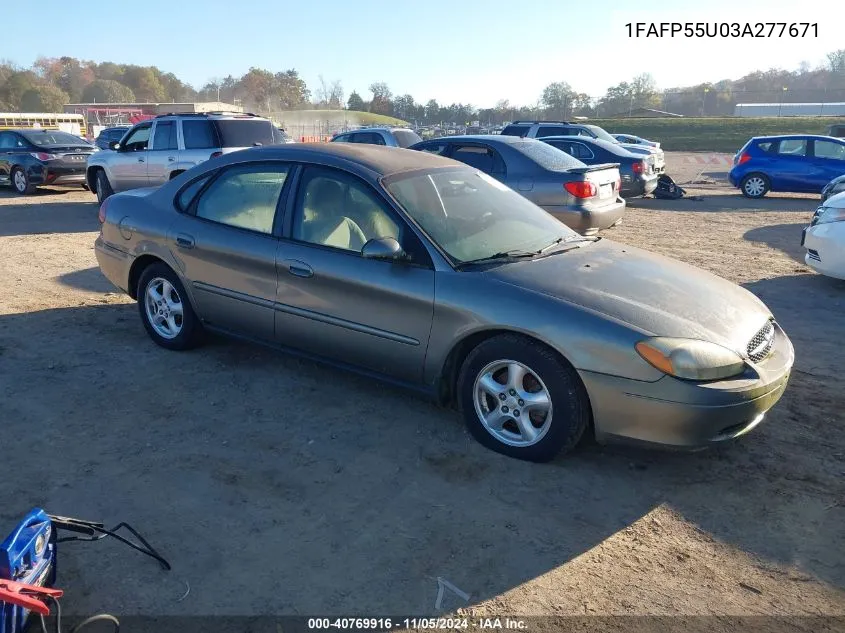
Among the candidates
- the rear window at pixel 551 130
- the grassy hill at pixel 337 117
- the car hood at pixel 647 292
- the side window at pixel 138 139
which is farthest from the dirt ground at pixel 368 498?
the grassy hill at pixel 337 117

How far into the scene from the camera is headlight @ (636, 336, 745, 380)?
10.8 feet

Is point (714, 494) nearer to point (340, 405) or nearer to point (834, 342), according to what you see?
point (340, 405)

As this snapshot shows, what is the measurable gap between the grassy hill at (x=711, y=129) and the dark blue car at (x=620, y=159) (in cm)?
2907

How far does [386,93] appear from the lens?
10956cm

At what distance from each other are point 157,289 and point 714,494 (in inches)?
162

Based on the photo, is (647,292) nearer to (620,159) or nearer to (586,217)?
(586,217)

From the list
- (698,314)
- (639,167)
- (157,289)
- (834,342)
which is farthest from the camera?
(639,167)

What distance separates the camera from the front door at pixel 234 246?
4590 mm

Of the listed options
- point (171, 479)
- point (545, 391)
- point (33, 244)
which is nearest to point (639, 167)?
point (33, 244)

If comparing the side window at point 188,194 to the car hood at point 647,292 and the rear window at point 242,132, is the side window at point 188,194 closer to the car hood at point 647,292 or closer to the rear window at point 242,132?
the car hood at point 647,292

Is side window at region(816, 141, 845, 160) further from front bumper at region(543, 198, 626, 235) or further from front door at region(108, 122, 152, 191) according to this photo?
front door at region(108, 122, 152, 191)

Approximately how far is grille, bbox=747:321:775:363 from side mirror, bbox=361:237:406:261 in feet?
6.37

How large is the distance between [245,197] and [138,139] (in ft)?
30.0

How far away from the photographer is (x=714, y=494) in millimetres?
3443
